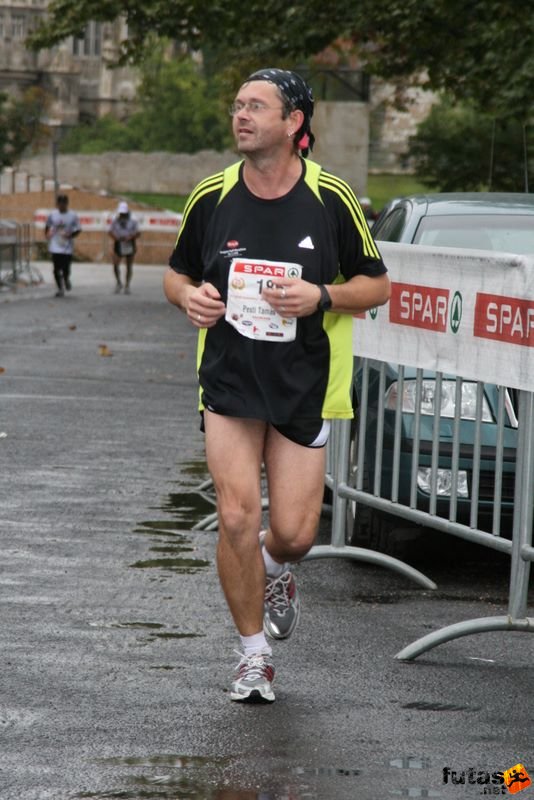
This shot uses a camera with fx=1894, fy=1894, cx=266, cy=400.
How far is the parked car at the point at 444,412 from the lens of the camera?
295 inches

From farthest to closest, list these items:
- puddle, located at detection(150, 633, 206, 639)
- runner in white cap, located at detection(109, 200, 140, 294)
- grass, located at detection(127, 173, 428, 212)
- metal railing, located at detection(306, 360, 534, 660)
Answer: grass, located at detection(127, 173, 428, 212) → runner in white cap, located at detection(109, 200, 140, 294) → puddle, located at detection(150, 633, 206, 639) → metal railing, located at detection(306, 360, 534, 660)

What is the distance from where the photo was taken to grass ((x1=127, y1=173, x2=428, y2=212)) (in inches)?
3506

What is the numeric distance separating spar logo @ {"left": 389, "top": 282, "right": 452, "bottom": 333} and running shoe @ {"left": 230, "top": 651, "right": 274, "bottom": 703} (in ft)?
6.20

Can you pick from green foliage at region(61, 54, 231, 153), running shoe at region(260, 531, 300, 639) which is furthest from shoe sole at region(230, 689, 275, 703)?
green foliage at region(61, 54, 231, 153)

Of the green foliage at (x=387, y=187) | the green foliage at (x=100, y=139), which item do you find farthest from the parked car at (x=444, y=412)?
the green foliage at (x=100, y=139)

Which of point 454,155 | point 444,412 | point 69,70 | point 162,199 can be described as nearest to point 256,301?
point 444,412

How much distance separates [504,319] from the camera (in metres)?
6.80

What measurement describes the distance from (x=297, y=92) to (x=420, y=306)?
1768mm

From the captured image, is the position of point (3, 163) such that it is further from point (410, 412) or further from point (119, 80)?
point (119, 80)

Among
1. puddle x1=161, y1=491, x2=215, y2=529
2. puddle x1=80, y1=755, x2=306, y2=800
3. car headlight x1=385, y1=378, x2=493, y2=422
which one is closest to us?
puddle x1=80, y1=755, x2=306, y2=800

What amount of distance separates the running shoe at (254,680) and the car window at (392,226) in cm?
377

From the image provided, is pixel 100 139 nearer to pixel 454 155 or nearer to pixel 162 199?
pixel 162 199

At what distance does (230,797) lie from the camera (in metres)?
4.78

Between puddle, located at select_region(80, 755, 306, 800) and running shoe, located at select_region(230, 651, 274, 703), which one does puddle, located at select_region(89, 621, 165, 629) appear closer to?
running shoe, located at select_region(230, 651, 274, 703)
